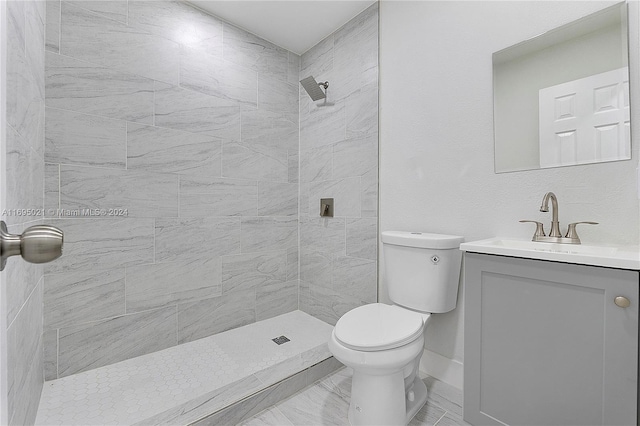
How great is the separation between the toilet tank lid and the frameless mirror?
39cm

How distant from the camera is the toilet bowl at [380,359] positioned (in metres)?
1.16

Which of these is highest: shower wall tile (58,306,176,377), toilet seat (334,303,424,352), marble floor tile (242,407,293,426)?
toilet seat (334,303,424,352)

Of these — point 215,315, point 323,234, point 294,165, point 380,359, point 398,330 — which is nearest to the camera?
point 380,359

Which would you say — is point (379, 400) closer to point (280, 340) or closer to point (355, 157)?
point (280, 340)

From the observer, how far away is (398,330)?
4.14 ft

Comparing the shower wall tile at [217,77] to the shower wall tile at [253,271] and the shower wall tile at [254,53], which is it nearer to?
the shower wall tile at [254,53]

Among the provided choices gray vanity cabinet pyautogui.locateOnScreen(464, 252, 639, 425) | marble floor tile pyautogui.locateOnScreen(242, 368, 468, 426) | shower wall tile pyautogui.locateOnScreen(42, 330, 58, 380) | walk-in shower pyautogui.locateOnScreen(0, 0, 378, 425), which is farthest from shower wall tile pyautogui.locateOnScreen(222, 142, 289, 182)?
gray vanity cabinet pyautogui.locateOnScreen(464, 252, 639, 425)

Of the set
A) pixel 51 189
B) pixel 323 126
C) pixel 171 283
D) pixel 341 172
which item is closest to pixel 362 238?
pixel 341 172

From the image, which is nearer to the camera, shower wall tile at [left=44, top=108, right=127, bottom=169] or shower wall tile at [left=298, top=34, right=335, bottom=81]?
shower wall tile at [left=44, top=108, right=127, bottom=169]

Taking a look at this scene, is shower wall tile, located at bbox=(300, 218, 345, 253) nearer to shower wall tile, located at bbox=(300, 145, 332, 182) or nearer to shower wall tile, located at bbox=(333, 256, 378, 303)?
shower wall tile, located at bbox=(333, 256, 378, 303)

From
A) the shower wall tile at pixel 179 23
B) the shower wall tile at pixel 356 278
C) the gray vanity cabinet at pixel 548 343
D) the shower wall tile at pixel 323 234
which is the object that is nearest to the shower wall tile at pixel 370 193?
the shower wall tile at pixel 323 234

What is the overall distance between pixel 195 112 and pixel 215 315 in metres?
1.37

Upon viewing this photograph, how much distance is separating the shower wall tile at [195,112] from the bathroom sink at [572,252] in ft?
5.55

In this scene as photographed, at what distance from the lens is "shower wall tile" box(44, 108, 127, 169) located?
1476 mm
